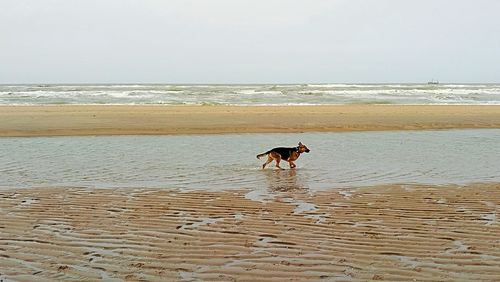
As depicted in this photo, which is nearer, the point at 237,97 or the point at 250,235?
the point at 250,235

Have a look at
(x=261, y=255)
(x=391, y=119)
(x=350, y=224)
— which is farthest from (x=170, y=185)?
(x=391, y=119)

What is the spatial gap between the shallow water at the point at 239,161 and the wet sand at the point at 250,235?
1.07 metres

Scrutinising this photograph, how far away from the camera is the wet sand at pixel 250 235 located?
514 centimetres

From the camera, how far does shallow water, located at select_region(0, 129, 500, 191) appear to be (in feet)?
34.2

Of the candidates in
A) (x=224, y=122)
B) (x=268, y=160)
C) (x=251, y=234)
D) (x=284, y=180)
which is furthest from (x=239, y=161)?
(x=224, y=122)

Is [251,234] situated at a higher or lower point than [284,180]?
higher

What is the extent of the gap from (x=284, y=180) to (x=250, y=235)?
14.3 ft

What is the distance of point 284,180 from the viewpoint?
422 inches

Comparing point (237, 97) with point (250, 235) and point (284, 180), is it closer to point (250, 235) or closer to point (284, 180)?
point (284, 180)

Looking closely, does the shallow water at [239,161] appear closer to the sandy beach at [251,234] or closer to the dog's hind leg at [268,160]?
the dog's hind leg at [268,160]

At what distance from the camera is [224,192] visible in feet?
30.4

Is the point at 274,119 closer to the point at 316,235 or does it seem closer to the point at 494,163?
the point at 494,163

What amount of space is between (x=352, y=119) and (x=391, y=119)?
172 cm

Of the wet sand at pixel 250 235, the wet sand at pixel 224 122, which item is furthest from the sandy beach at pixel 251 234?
the wet sand at pixel 224 122
